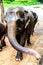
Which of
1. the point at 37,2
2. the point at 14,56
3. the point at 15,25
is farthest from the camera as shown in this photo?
the point at 37,2

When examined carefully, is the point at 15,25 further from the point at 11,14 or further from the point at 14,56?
the point at 14,56

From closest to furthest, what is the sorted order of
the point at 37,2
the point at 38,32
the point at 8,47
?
the point at 8,47 → the point at 38,32 → the point at 37,2

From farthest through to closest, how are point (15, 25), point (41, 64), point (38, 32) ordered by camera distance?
point (38, 32)
point (41, 64)
point (15, 25)

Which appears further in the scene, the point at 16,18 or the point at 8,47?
the point at 8,47

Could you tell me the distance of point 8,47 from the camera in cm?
620

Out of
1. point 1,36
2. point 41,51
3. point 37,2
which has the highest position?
point 1,36

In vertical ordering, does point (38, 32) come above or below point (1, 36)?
below

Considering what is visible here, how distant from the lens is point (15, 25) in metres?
4.66

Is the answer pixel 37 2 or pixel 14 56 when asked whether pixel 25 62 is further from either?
pixel 37 2

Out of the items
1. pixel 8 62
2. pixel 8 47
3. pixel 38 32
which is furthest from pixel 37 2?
pixel 8 62

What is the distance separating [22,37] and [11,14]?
0.61 metres

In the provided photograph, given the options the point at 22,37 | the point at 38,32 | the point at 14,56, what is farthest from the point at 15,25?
the point at 38,32

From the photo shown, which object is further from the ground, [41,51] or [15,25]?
[15,25]

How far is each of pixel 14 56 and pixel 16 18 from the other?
1.03 metres
